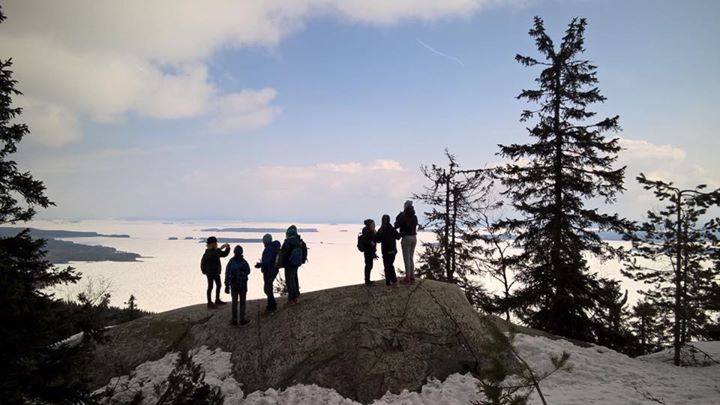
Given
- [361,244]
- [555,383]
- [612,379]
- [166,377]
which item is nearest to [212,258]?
[166,377]

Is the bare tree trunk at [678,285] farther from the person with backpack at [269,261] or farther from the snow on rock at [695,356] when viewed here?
the person with backpack at [269,261]

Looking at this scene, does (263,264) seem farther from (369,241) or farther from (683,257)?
(683,257)

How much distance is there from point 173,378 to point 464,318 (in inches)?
356

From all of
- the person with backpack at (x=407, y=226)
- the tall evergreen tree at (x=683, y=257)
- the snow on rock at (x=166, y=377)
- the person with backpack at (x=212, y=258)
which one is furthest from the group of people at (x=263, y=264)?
the tall evergreen tree at (x=683, y=257)

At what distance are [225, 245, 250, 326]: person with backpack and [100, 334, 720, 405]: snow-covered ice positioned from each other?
51.5 inches

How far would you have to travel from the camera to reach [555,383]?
11094 millimetres

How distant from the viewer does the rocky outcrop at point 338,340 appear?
421 inches

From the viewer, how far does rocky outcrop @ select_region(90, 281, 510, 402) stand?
1070 cm

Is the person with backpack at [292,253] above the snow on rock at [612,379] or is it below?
above

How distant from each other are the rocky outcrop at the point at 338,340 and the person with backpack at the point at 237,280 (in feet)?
1.71

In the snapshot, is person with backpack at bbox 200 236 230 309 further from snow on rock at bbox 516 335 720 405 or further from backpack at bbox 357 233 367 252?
snow on rock at bbox 516 335 720 405

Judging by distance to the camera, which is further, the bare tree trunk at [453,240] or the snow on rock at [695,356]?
the bare tree trunk at [453,240]

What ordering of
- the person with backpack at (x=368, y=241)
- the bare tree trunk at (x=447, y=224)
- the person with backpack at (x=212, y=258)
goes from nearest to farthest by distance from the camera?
the person with backpack at (x=368, y=241) < the person with backpack at (x=212, y=258) < the bare tree trunk at (x=447, y=224)

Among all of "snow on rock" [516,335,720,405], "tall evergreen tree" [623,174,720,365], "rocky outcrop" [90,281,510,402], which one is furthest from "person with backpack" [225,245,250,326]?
"tall evergreen tree" [623,174,720,365]
